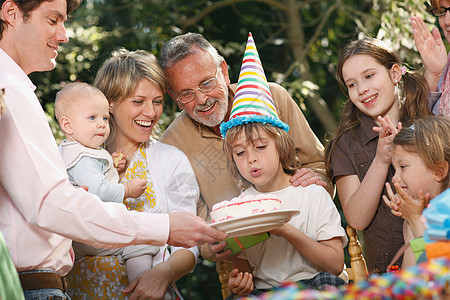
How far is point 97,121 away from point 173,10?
407cm

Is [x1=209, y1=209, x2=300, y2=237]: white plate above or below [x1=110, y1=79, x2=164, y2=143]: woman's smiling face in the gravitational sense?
below

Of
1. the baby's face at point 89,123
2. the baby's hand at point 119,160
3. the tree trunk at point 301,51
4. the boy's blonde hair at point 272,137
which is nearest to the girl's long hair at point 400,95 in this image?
the boy's blonde hair at point 272,137

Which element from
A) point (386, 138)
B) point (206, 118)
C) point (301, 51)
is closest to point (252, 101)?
point (206, 118)

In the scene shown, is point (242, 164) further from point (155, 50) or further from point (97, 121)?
point (155, 50)

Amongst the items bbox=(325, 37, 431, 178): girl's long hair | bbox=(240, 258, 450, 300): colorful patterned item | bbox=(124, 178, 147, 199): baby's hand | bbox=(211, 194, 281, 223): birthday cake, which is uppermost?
bbox=(325, 37, 431, 178): girl's long hair

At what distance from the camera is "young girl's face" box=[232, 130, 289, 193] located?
10.3ft

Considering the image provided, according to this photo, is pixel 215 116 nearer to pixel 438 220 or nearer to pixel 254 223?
pixel 254 223

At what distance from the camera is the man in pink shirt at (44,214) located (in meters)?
2.23

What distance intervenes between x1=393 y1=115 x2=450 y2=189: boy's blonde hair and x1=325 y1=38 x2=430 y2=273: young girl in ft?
0.93

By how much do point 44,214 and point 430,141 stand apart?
68.4 inches

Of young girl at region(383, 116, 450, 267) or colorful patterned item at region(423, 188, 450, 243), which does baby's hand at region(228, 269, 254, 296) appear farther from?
colorful patterned item at region(423, 188, 450, 243)

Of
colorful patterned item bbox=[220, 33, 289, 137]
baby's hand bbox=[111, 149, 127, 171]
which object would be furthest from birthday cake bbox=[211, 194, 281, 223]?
baby's hand bbox=[111, 149, 127, 171]

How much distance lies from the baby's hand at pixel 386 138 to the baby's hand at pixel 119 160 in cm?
138

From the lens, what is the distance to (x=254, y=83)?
3.44 m
